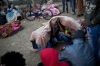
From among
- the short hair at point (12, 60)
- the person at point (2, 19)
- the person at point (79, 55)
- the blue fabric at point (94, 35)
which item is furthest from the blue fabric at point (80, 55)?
the person at point (2, 19)

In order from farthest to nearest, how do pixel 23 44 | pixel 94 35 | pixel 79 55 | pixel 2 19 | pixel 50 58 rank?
1. pixel 2 19
2. pixel 23 44
3. pixel 94 35
4. pixel 79 55
5. pixel 50 58

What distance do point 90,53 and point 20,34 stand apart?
4.01 metres

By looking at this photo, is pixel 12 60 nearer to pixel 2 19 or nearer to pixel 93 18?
pixel 93 18

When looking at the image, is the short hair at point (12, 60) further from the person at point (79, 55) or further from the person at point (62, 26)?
the person at point (62, 26)

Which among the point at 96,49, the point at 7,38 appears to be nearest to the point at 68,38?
the point at 96,49

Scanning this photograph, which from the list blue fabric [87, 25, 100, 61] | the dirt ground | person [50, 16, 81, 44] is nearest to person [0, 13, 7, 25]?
the dirt ground

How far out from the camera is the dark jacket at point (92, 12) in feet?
9.80

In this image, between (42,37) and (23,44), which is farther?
(23,44)

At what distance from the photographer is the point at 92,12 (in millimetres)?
3094

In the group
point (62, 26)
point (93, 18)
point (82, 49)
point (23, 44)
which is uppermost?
point (93, 18)

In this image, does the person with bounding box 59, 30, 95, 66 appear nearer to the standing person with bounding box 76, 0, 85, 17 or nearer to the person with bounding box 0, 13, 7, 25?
the standing person with bounding box 76, 0, 85, 17

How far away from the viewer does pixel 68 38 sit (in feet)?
15.5

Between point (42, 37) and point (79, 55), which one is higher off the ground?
point (79, 55)

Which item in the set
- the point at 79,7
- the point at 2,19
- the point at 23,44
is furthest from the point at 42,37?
the point at 2,19
